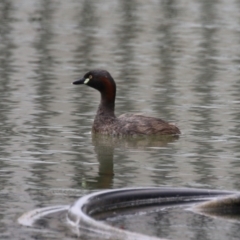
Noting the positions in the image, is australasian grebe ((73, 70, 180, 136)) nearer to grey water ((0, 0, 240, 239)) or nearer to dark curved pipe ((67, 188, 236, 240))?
grey water ((0, 0, 240, 239))

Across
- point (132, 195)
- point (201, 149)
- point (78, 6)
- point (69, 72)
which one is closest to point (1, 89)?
point (69, 72)

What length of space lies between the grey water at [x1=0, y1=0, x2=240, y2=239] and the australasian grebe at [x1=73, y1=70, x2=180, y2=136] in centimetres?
17

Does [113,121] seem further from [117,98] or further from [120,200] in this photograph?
[120,200]

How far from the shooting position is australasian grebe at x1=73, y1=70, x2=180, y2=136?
49.6 feet

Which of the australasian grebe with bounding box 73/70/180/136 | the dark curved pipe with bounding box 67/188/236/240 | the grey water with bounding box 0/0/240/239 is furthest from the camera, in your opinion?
the australasian grebe with bounding box 73/70/180/136

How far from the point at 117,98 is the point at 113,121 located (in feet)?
6.84

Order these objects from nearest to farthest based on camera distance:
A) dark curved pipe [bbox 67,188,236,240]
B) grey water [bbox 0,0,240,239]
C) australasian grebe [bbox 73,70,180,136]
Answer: dark curved pipe [bbox 67,188,236,240] < grey water [bbox 0,0,240,239] < australasian grebe [bbox 73,70,180,136]

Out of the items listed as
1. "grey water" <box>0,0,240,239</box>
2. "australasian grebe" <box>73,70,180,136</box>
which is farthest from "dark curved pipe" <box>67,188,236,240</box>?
"australasian grebe" <box>73,70,180,136</box>

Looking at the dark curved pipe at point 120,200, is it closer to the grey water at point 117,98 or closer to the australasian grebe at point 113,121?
the grey water at point 117,98

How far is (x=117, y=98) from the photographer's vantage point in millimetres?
17766

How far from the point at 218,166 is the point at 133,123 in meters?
2.72

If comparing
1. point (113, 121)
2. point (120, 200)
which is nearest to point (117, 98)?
point (113, 121)

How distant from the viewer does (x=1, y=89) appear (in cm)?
1792

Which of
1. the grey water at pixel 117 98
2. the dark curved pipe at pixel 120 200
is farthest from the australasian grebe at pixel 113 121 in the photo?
the dark curved pipe at pixel 120 200
